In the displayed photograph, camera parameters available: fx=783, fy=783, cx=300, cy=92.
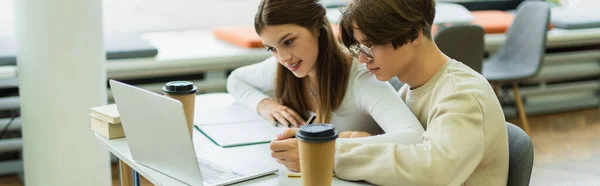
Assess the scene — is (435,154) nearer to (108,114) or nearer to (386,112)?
(386,112)

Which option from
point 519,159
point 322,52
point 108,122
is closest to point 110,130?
point 108,122

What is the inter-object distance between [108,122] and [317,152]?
771mm

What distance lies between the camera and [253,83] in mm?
2467

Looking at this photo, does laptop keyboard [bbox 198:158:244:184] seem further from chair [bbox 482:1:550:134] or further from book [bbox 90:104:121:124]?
chair [bbox 482:1:550:134]

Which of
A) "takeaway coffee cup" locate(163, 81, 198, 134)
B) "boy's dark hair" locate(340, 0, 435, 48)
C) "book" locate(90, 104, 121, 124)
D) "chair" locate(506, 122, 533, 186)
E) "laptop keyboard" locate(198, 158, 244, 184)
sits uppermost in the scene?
"boy's dark hair" locate(340, 0, 435, 48)

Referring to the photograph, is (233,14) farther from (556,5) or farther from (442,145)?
(442,145)

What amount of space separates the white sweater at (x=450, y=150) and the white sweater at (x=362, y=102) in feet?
0.36

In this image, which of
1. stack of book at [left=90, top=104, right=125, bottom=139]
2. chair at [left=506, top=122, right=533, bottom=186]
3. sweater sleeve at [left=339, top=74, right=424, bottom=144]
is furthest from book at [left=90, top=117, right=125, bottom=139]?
chair at [left=506, top=122, right=533, bottom=186]

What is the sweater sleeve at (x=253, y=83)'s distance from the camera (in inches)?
93.4

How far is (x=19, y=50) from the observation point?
2.84m

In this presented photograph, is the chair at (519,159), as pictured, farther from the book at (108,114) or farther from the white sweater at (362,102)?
the book at (108,114)

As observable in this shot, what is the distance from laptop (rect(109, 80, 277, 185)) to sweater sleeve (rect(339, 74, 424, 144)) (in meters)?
0.26

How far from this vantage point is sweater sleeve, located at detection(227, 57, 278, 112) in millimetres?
2373

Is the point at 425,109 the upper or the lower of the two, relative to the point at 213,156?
upper
